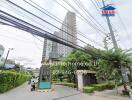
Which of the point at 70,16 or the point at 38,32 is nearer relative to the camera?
the point at 38,32

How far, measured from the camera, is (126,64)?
52.0ft

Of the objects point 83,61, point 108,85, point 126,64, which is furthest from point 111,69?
point 83,61

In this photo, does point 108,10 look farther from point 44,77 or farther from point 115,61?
point 44,77

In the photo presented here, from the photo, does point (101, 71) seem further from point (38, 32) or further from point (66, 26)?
point (38, 32)

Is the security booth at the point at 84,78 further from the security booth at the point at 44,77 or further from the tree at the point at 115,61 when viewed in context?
the tree at the point at 115,61

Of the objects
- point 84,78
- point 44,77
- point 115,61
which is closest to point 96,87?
point 84,78

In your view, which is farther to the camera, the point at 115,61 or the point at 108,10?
the point at 115,61

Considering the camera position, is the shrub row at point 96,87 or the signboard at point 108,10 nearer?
the signboard at point 108,10

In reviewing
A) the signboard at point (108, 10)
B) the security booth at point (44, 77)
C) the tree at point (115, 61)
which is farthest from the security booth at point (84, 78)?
the signboard at point (108, 10)

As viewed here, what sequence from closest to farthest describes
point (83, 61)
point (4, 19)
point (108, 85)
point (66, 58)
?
1. point (4, 19)
2. point (108, 85)
3. point (83, 61)
4. point (66, 58)

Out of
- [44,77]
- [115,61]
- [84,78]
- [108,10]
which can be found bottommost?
[84,78]

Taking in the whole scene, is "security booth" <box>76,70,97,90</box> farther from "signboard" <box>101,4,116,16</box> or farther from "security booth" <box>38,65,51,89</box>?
"signboard" <box>101,4,116,16</box>

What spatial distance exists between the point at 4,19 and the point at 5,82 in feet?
50.4

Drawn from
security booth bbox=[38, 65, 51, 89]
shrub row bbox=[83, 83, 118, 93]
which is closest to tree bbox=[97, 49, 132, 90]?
shrub row bbox=[83, 83, 118, 93]
